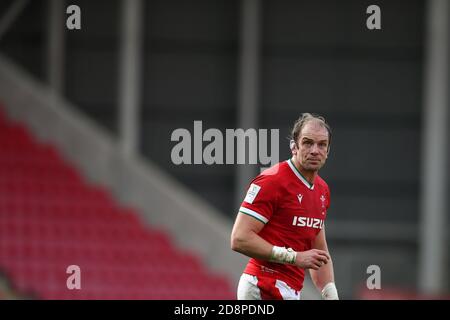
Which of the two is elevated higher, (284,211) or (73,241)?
(284,211)

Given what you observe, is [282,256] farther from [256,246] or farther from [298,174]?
[298,174]

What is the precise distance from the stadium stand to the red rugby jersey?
564 centimetres

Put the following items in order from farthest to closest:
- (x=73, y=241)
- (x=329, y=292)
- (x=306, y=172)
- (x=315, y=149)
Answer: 1. (x=73, y=241)
2. (x=329, y=292)
3. (x=306, y=172)
4. (x=315, y=149)

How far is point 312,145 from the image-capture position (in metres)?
4.68

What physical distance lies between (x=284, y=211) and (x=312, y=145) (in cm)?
34

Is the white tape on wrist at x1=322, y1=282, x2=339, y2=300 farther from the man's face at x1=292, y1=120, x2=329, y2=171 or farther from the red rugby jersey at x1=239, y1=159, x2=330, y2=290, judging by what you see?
the man's face at x1=292, y1=120, x2=329, y2=171

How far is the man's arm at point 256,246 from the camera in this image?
14.8 ft

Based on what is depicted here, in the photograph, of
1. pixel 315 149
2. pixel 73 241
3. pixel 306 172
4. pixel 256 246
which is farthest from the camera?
pixel 73 241

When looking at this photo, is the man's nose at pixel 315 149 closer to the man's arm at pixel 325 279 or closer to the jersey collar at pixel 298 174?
the jersey collar at pixel 298 174

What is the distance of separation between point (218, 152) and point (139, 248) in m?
6.58

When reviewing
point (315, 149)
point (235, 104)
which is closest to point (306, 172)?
point (315, 149)

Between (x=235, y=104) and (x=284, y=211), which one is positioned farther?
(x=235, y=104)

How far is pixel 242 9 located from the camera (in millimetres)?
13992
